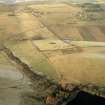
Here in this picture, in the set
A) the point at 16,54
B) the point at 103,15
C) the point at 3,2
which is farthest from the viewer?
the point at 3,2

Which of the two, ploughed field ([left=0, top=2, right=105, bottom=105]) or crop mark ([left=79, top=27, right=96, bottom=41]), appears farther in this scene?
crop mark ([left=79, top=27, right=96, bottom=41])

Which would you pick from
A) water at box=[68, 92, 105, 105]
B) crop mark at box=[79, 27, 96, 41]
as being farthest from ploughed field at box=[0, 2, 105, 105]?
water at box=[68, 92, 105, 105]

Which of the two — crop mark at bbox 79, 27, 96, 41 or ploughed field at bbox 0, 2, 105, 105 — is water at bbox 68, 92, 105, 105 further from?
crop mark at bbox 79, 27, 96, 41

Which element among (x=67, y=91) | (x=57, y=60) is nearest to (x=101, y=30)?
(x=57, y=60)

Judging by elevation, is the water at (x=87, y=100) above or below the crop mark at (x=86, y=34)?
above

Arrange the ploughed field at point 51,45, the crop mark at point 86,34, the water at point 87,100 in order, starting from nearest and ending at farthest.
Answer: the water at point 87,100
the ploughed field at point 51,45
the crop mark at point 86,34

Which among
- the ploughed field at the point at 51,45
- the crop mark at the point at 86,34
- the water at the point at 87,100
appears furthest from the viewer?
the crop mark at the point at 86,34

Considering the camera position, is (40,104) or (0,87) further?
(0,87)

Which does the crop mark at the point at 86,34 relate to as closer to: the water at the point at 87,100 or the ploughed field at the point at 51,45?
the ploughed field at the point at 51,45

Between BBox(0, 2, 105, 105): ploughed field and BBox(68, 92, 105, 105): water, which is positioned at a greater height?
BBox(68, 92, 105, 105): water

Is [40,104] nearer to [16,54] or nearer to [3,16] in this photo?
[16,54]

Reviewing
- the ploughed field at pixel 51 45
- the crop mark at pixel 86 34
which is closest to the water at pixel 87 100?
the ploughed field at pixel 51 45
